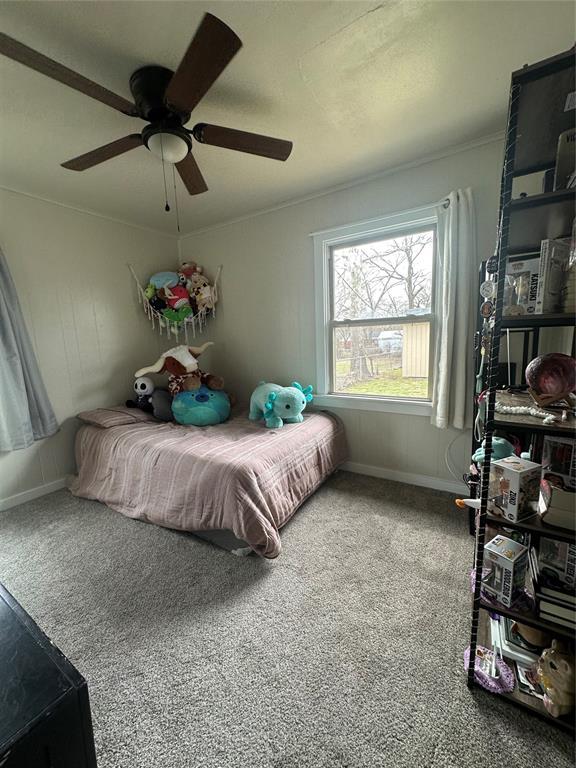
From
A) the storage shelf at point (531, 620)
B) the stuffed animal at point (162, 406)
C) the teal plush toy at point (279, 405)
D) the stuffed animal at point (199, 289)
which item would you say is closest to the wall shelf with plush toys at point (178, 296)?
the stuffed animal at point (199, 289)

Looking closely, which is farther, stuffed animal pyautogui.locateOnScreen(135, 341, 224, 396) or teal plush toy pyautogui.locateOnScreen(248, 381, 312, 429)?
stuffed animal pyautogui.locateOnScreen(135, 341, 224, 396)

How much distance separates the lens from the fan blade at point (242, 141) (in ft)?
4.45

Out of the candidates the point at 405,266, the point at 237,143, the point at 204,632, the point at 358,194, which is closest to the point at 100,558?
the point at 204,632

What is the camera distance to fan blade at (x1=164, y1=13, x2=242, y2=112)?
0.94 meters

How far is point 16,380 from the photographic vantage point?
226cm

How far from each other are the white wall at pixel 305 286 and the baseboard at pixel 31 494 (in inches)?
68.4

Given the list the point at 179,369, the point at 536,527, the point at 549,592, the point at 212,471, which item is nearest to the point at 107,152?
the point at 179,369

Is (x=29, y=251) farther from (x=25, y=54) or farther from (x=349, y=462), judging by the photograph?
(x=349, y=462)

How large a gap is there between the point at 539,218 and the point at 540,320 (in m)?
0.37

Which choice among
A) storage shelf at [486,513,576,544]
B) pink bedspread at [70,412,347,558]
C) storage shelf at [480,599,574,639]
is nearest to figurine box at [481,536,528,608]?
storage shelf at [480,599,574,639]

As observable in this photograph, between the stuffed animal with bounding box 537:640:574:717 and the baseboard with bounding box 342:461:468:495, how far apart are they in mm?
1421

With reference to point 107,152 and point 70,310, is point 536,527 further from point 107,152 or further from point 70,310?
point 70,310

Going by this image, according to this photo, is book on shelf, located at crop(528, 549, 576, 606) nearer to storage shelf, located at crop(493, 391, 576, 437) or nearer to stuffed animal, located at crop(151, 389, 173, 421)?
storage shelf, located at crop(493, 391, 576, 437)

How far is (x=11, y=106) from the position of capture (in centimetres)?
149
